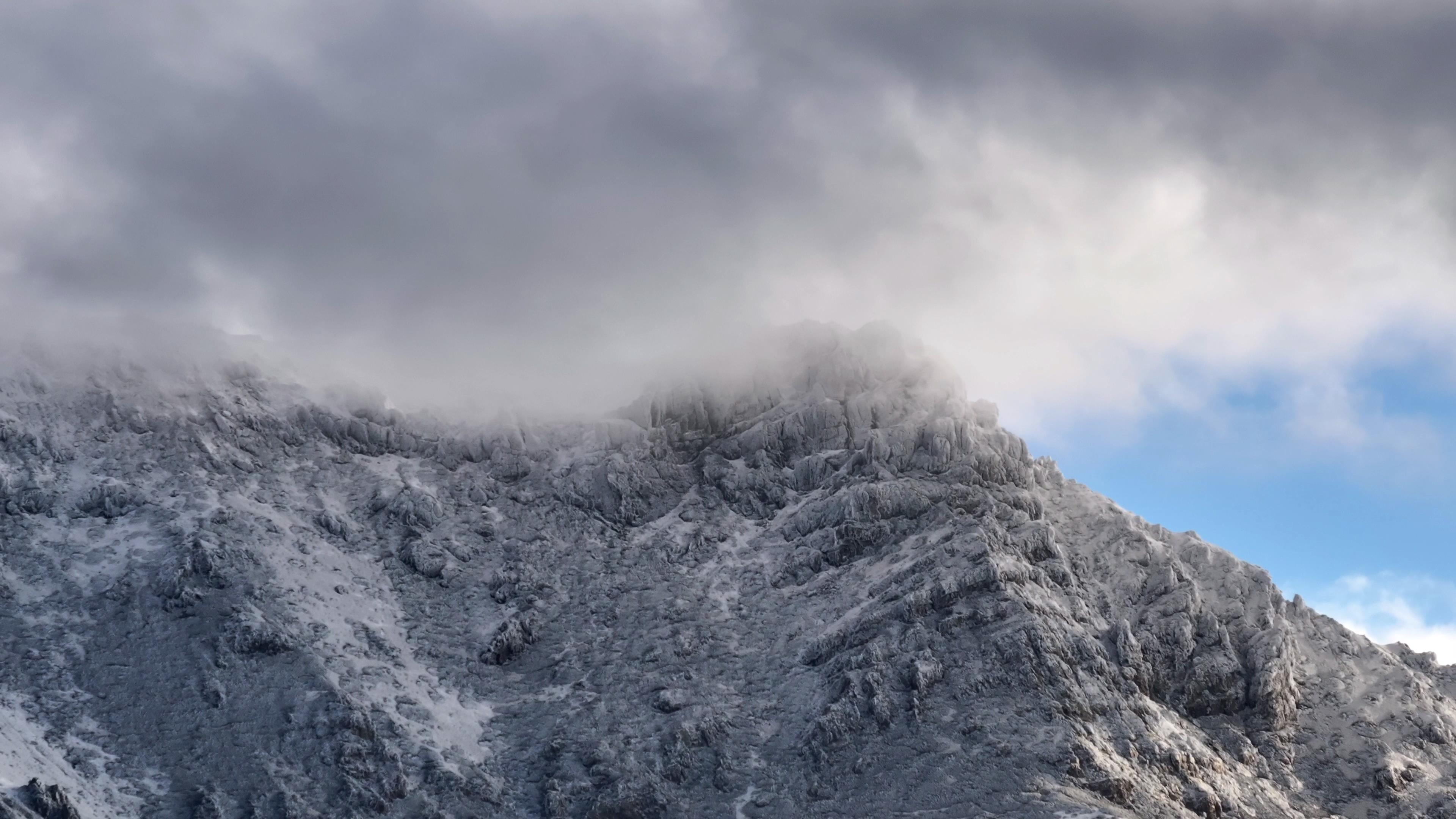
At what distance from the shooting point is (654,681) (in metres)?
180

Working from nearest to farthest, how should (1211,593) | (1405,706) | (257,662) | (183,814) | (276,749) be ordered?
(183,814) → (276,749) → (257,662) → (1405,706) → (1211,593)

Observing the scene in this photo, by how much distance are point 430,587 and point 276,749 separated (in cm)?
4250

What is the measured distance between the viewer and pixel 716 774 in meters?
165

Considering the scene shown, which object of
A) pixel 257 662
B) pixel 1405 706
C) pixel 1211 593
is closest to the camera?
pixel 257 662

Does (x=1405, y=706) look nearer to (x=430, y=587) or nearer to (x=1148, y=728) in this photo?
→ (x=1148, y=728)

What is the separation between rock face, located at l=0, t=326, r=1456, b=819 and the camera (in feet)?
515

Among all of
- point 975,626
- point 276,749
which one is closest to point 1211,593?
point 975,626

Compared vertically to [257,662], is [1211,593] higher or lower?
higher

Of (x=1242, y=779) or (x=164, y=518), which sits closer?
(x=1242, y=779)

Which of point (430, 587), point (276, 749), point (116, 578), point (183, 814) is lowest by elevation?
point (183, 814)

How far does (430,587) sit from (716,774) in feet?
192

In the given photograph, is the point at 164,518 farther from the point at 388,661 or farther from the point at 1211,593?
the point at 1211,593

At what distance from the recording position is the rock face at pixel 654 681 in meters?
157

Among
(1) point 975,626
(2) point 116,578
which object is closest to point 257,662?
(2) point 116,578
